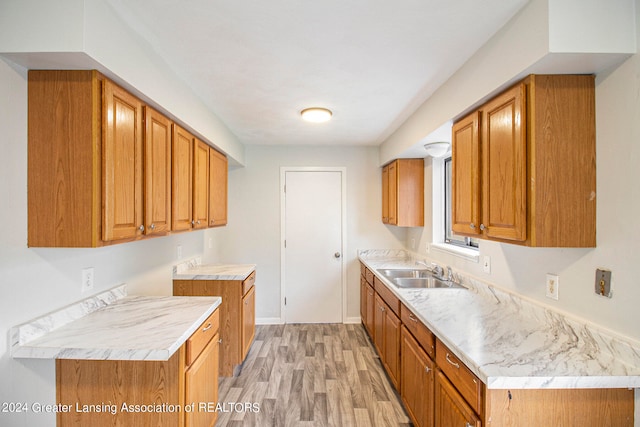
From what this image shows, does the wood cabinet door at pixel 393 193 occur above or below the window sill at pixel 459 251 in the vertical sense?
above

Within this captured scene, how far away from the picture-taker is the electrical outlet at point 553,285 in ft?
5.11

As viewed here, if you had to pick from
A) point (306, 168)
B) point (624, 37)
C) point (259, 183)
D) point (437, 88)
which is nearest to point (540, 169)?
point (624, 37)

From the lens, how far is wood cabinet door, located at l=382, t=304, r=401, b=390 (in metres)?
2.37

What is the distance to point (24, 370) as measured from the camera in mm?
1303

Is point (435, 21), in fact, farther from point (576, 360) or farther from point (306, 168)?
point (306, 168)

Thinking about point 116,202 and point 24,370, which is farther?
point 116,202

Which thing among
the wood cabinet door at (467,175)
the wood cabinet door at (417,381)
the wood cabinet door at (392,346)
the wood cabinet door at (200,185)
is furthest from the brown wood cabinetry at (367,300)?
the wood cabinet door at (200,185)

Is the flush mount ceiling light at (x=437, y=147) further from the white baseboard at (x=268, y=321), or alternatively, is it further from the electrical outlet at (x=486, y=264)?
the white baseboard at (x=268, y=321)

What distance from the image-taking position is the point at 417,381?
75.6 inches

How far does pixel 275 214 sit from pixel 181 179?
194cm

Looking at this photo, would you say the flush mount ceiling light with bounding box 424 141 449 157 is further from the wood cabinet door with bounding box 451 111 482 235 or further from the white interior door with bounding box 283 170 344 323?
the white interior door with bounding box 283 170 344 323

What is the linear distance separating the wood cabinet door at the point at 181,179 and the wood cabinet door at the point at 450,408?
1.89 metres

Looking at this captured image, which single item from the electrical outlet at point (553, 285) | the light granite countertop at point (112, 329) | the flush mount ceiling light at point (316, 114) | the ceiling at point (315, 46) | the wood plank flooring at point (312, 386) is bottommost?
the wood plank flooring at point (312, 386)

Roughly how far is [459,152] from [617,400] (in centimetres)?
140
